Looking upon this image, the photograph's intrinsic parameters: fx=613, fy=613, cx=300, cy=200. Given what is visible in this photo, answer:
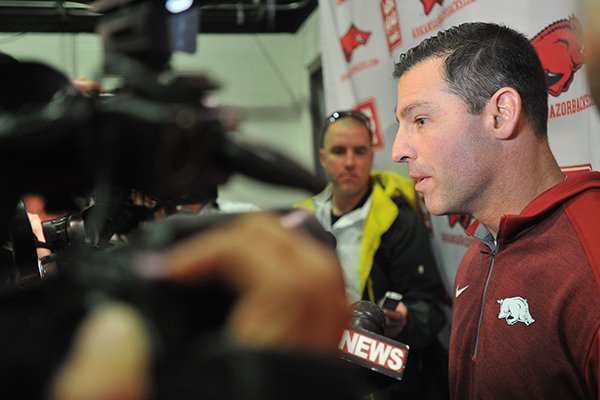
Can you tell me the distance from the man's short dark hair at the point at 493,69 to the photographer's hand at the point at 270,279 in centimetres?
79

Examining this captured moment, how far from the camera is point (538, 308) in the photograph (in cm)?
86

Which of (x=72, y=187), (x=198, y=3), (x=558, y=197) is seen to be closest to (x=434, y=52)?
(x=558, y=197)

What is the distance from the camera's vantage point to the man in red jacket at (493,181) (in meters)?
0.90

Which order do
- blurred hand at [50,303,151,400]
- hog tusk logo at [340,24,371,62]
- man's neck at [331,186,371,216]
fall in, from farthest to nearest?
hog tusk logo at [340,24,371,62], man's neck at [331,186,371,216], blurred hand at [50,303,151,400]

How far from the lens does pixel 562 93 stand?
127 centimetres

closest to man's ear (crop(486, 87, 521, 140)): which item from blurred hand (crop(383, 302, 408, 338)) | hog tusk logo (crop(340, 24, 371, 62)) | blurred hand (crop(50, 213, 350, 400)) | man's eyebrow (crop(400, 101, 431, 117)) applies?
man's eyebrow (crop(400, 101, 431, 117))

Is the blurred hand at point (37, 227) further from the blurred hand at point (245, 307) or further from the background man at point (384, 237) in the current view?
the background man at point (384, 237)

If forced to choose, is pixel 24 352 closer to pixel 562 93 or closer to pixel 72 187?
pixel 72 187

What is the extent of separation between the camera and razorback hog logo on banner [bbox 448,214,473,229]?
170 centimetres

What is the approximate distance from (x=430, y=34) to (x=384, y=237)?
604mm

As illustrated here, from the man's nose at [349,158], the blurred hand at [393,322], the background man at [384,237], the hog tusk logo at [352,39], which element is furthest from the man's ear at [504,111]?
the hog tusk logo at [352,39]

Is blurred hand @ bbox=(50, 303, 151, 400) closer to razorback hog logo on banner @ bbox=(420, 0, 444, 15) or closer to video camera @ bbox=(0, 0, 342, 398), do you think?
video camera @ bbox=(0, 0, 342, 398)

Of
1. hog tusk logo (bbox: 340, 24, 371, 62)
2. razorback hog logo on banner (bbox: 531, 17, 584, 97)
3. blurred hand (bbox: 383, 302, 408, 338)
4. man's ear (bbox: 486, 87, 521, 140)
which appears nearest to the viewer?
man's ear (bbox: 486, 87, 521, 140)

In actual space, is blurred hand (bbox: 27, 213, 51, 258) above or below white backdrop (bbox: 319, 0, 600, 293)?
below
